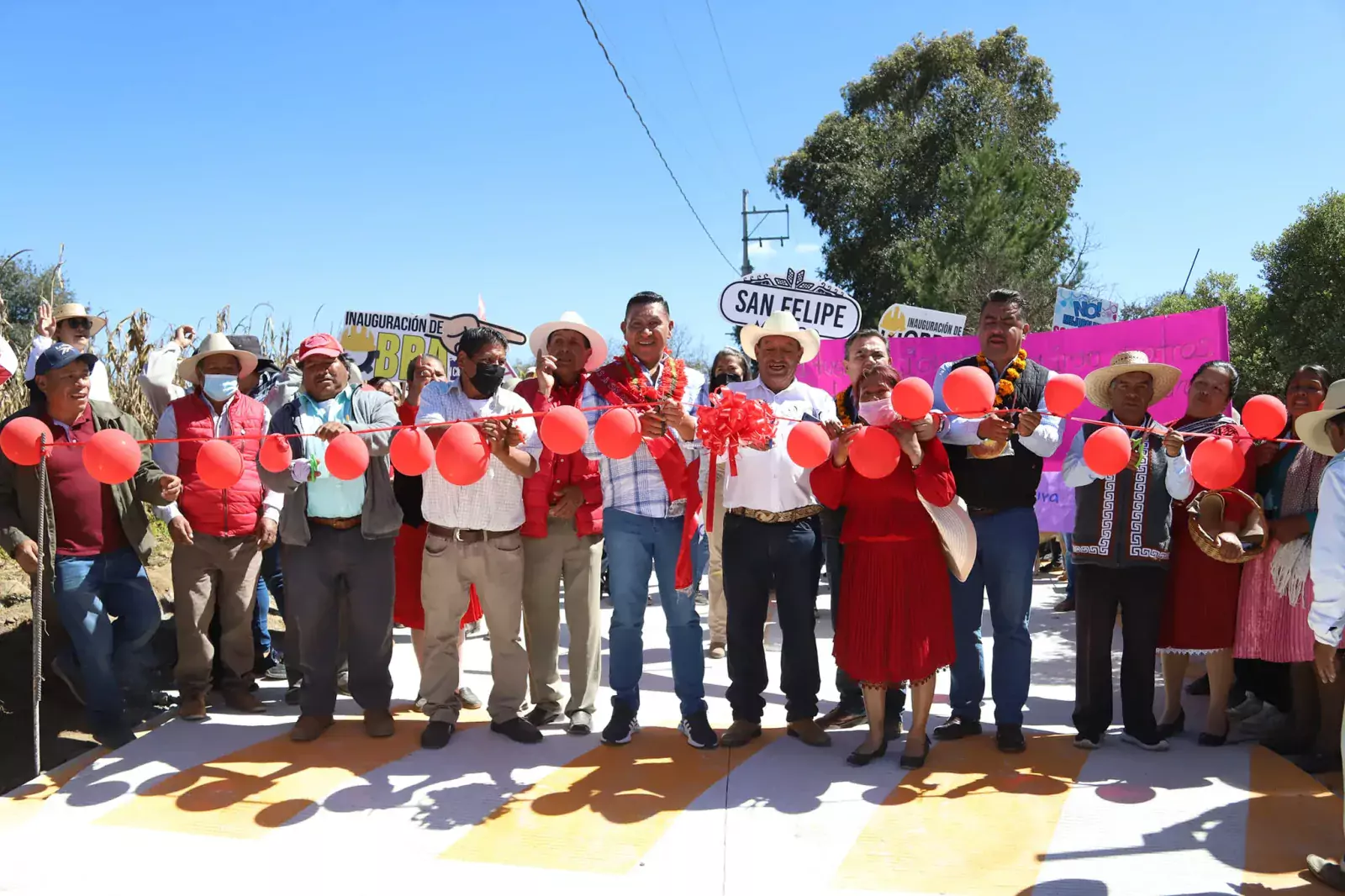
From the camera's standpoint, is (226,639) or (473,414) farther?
(226,639)

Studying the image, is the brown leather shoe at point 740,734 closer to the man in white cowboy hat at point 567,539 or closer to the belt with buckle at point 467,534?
the man in white cowboy hat at point 567,539

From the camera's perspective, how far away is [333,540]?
475 cm

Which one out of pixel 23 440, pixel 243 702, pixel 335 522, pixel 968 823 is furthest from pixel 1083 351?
pixel 23 440

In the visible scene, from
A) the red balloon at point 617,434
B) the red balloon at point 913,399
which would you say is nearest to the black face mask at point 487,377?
the red balloon at point 617,434

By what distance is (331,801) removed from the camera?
13.1 feet

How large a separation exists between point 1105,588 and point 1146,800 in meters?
1.00

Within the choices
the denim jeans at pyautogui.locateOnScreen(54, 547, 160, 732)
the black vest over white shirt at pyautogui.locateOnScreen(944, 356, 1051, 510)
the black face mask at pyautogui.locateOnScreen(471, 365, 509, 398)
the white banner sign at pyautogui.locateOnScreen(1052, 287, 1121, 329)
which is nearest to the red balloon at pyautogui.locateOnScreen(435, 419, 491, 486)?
the black face mask at pyautogui.locateOnScreen(471, 365, 509, 398)

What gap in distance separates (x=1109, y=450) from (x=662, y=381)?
76.9 inches

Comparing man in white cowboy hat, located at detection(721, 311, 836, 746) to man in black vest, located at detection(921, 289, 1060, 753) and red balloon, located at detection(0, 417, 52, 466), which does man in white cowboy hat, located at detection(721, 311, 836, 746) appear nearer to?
man in black vest, located at detection(921, 289, 1060, 753)

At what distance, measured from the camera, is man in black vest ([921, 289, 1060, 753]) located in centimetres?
443

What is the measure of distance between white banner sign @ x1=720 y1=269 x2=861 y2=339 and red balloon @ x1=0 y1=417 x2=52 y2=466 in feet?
17.5

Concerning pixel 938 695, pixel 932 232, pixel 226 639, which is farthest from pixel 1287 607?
pixel 932 232

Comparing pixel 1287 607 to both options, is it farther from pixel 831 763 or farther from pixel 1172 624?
pixel 831 763

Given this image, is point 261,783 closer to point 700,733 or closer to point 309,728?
point 309,728
